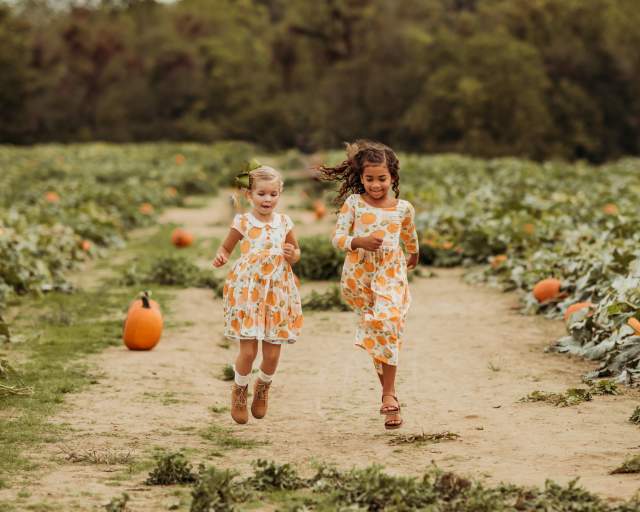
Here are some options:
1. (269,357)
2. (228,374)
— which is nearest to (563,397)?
(269,357)

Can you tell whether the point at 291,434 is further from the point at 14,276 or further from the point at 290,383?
the point at 14,276

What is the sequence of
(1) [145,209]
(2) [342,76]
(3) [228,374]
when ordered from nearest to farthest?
(3) [228,374]
(1) [145,209]
(2) [342,76]

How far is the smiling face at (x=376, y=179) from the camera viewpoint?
20.1ft

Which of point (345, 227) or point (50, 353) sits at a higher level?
point (345, 227)

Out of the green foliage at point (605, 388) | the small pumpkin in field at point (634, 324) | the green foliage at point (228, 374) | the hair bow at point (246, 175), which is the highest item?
the hair bow at point (246, 175)

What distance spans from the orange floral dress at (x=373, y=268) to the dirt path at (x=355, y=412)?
2.10 ft

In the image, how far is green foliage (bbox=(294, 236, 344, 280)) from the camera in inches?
509

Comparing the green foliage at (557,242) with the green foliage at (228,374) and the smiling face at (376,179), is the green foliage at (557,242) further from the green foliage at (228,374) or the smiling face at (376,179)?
the green foliage at (228,374)

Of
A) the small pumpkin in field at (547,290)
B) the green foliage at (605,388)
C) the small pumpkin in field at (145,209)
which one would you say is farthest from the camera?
the small pumpkin in field at (145,209)

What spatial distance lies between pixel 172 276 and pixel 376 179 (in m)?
6.70

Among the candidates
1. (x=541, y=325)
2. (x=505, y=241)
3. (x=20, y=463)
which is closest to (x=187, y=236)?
(x=505, y=241)

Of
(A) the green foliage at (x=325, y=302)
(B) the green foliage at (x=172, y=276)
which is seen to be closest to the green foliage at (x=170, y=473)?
(A) the green foliage at (x=325, y=302)

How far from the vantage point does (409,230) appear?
6395 millimetres

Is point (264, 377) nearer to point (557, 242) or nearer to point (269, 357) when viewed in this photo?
point (269, 357)
